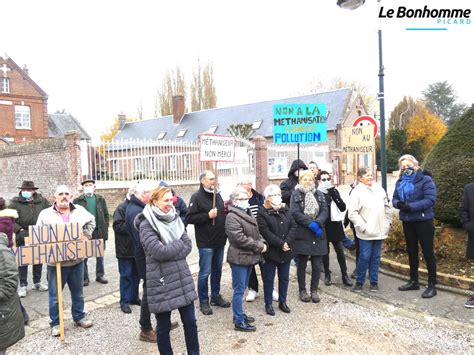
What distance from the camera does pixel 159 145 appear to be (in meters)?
14.5

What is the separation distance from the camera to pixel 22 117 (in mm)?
35906

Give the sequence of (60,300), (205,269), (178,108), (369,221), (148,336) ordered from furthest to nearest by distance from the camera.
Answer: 1. (178,108)
2. (369,221)
3. (205,269)
4. (60,300)
5. (148,336)

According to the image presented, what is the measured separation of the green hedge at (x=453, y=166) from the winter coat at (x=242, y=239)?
4.69 meters

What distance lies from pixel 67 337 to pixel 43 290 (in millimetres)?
1992

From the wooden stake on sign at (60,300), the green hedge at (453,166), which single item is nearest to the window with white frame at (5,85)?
the wooden stake on sign at (60,300)

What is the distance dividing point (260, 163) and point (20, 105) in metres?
28.8

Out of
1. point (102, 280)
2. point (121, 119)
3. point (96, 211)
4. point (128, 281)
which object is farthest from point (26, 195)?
point (121, 119)

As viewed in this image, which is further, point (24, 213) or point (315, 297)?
A: point (24, 213)

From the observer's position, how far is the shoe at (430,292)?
5.20m

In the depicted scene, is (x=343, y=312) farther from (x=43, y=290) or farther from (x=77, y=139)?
(x=77, y=139)

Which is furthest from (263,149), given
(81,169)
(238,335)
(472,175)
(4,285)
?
(4,285)

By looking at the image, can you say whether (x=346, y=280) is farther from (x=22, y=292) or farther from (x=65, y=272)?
(x=22, y=292)

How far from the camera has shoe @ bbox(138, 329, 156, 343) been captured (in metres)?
4.19

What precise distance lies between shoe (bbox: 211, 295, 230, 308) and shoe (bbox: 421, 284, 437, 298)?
270cm
